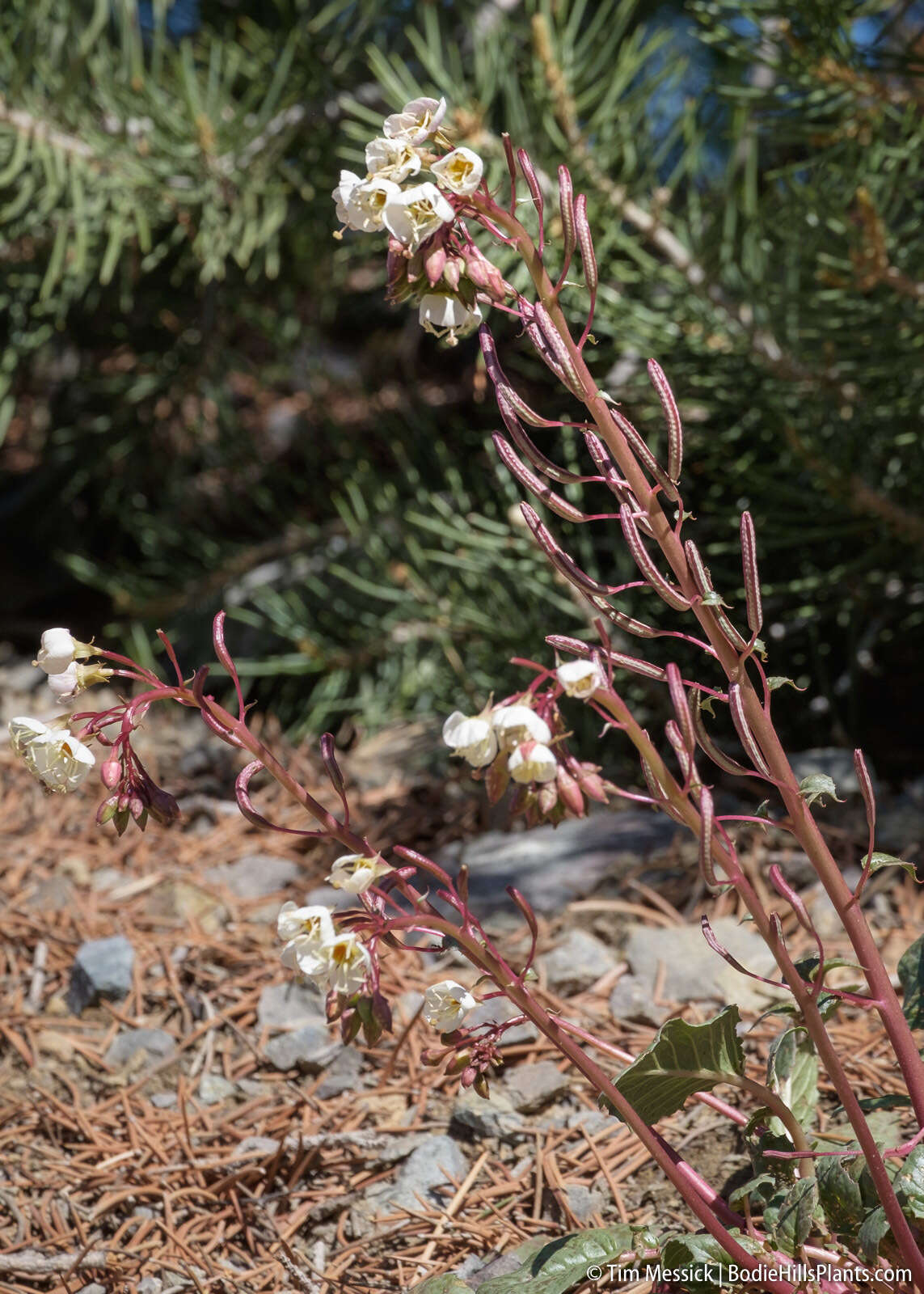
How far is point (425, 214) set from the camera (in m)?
0.77

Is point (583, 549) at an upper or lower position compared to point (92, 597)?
upper

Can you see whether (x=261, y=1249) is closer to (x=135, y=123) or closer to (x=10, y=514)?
(x=135, y=123)

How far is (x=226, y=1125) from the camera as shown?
4.38 feet

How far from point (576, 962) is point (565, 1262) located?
25.0 inches

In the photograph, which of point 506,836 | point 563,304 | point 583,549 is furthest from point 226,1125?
point 563,304

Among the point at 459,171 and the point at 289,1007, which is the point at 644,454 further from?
the point at 289,1007

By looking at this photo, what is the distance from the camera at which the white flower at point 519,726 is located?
0.76 metres

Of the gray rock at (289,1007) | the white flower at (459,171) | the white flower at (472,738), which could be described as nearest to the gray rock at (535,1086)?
the gray rock at (289,1007)

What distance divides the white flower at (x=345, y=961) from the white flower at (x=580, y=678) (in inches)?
9.6

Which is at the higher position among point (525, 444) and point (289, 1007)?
point (525, 444)

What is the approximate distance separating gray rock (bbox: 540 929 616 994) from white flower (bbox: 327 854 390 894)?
32.4 inches

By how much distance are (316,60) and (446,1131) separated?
221 cm

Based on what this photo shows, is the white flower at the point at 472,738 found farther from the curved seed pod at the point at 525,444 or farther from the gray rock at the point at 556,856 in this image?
the gray rock at the point at 556,856

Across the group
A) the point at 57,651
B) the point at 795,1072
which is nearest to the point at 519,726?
the point at 57,651
